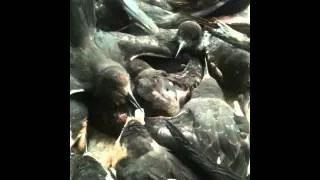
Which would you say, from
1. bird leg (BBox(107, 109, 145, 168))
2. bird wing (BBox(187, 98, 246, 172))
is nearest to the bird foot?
bird leg (BBox(107, 109, 145, 168))

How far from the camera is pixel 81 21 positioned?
1598 mm

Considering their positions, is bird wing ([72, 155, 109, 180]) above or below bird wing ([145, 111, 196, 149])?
below

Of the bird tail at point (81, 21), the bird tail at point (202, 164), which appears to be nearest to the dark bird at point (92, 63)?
the bird tail at point (81, 21)

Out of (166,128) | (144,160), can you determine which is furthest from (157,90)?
(144,160)

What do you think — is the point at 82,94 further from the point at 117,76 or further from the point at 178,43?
the point at 178,43

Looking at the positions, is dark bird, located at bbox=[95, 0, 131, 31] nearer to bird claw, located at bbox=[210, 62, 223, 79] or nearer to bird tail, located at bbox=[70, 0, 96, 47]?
bird tail, located at bbox=[70, 0, 96, 47]

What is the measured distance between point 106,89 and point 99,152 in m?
0.21

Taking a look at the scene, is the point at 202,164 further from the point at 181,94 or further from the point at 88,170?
the point at 88,170

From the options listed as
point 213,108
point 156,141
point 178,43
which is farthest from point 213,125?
point 178,43

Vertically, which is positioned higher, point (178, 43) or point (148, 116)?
point (178, 43)

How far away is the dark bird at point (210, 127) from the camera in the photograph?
60.2 inches

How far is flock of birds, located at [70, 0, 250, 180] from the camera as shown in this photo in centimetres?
153

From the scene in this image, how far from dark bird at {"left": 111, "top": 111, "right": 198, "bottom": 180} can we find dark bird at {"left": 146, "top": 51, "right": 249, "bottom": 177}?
1.2 inches

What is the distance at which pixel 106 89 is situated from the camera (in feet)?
5.15
